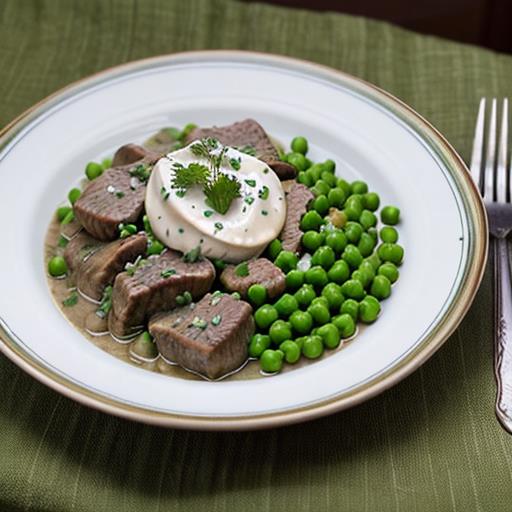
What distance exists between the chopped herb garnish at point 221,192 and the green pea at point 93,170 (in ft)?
2.41

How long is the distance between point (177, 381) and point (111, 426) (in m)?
0.31

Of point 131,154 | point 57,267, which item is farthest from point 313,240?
point 57,267

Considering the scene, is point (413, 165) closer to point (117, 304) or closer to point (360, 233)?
point (360, 233)

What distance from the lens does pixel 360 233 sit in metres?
3.90

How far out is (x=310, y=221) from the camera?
3.89 meters

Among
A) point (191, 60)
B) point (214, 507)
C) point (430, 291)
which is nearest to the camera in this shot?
point (214, 507)

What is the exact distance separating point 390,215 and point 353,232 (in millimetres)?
209

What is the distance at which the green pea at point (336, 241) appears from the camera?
12.4ft

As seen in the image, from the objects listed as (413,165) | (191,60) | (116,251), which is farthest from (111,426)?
(191,60)

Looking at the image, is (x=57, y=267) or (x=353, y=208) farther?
(x=353, y=208)

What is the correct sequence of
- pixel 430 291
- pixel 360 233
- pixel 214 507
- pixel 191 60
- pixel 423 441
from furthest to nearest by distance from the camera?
pixel 191 60 < pixel 360 233 < pixel 430 291 < pixel 423 441 < pixel 214 507

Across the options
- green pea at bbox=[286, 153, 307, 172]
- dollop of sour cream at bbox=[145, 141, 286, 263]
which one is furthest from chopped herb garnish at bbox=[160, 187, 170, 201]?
green pea at bbox=[286, 153, 307, 172]

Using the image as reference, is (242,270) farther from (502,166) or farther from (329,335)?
(502,166)

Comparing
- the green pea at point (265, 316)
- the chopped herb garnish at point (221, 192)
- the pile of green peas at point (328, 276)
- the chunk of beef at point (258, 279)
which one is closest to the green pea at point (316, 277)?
the pile of green peas at point (328, 276)
